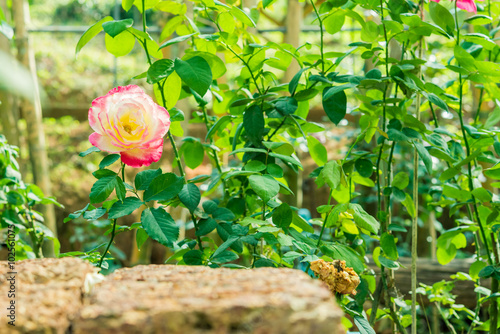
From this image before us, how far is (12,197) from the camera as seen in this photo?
129cm

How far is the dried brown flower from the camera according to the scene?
73 cm

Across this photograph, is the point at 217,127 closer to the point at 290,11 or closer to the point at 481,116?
the point at 290,11

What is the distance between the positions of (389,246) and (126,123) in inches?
24.2

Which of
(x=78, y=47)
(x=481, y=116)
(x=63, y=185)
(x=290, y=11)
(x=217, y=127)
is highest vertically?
(x=290, y=11)

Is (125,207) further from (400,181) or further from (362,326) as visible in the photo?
(400,181)

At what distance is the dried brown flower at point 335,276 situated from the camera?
2.40 feet

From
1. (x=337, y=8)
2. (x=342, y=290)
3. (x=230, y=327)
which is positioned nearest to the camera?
(x=230, y=327)

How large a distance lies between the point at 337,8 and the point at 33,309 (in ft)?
2.71

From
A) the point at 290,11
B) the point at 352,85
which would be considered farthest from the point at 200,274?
the point at 290,11

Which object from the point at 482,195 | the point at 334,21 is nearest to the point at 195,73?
the point at 334,21

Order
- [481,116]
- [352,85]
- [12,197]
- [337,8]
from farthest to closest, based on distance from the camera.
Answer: [481,116], [12,197], [337,8], [352,85]

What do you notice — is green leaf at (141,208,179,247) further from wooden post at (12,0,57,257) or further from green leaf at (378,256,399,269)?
wooden post at (12,0,57,257)

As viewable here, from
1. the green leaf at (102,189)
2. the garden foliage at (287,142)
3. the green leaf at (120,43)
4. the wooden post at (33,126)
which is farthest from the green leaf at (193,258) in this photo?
the wooden post at (33,126)

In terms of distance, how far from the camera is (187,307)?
44 cm
